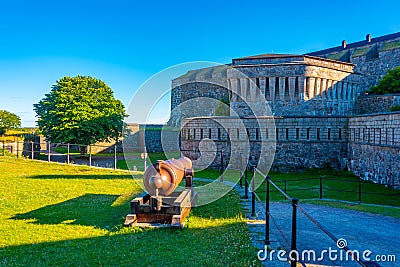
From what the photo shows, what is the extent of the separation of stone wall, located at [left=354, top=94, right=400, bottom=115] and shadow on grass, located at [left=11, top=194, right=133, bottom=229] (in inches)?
759

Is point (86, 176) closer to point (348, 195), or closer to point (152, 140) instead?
point (348, 195)

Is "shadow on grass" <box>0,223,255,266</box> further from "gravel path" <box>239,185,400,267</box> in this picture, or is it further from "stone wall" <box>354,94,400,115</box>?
"stone wall" <box>354,94,400,115</box>

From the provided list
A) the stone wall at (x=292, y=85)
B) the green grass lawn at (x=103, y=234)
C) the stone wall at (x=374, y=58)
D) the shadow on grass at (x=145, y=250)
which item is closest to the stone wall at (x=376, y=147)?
the stone wall at (x=292, y=85)

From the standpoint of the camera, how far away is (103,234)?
589 cm

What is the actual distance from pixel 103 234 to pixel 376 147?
11780mm

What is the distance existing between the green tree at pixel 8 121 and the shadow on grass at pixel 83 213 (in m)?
30.0

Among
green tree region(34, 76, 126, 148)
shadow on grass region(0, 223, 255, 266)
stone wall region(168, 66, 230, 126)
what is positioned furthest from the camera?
stone wall region(168, 66, 230, 126)

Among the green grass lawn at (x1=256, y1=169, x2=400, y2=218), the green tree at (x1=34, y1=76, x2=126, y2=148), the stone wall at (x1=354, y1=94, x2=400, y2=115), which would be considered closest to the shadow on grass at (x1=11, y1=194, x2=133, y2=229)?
the green grass lawn at (x1=256, y1=169, x2=400, y2=218)

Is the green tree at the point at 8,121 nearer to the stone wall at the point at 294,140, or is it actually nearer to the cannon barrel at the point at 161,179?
the stone wall at the point at 294,140

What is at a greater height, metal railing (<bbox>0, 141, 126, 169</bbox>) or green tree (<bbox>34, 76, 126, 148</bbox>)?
green tree (<bbox>34, 76, 126, 148</bbox>)

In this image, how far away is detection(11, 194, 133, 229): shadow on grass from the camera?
22.1ft

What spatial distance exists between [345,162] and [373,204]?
8115mm

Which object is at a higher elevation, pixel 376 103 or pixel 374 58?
pixel 374 58

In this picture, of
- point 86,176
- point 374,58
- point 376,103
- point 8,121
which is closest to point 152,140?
point 8,121
